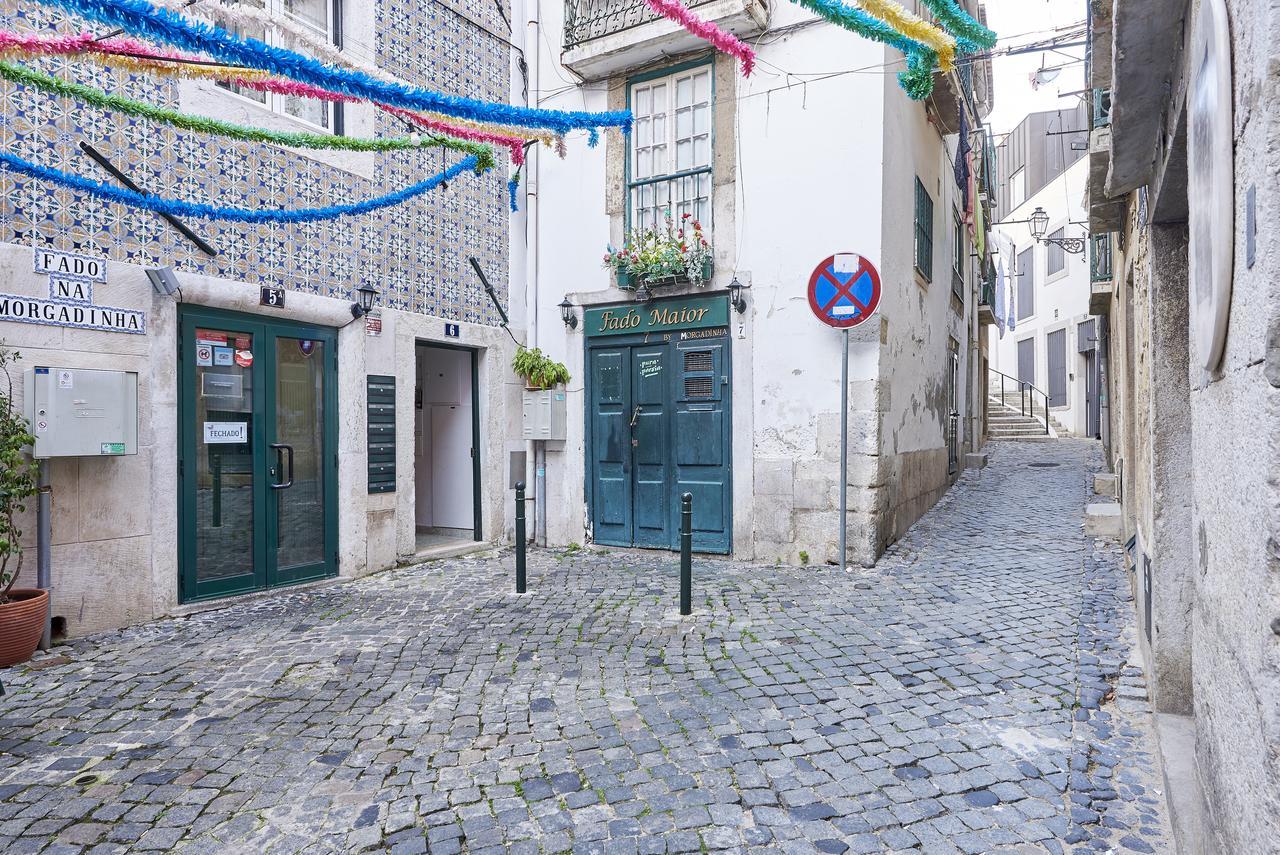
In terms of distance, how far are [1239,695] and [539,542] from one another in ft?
25.9

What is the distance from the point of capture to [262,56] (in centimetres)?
374

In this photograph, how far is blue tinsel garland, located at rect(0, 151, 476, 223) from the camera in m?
4.89

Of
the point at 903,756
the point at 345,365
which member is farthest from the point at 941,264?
the point at 903,756

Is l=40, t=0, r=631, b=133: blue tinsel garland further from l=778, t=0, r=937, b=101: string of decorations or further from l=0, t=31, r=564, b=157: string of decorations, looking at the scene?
l=778, t=0, r=937, b=101: string of decorations

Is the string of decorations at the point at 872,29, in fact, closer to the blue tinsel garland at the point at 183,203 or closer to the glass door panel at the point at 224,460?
the blue tinsel garland at the point at 183,203

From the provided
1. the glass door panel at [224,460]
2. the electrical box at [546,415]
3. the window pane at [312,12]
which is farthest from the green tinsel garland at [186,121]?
the electrical box at [546,415]

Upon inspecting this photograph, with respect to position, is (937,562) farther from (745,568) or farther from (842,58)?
(842,58)

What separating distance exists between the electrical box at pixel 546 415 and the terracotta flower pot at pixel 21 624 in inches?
190

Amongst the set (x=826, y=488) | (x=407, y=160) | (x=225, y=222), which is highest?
(x=407, y=160)

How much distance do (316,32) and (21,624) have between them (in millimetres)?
5547

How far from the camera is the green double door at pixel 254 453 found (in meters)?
6.09

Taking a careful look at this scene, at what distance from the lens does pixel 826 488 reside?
24.2 feet

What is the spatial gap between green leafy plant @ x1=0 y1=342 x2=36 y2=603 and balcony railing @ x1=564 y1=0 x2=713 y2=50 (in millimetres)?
6471

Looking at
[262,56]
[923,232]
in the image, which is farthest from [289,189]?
[923,232]
